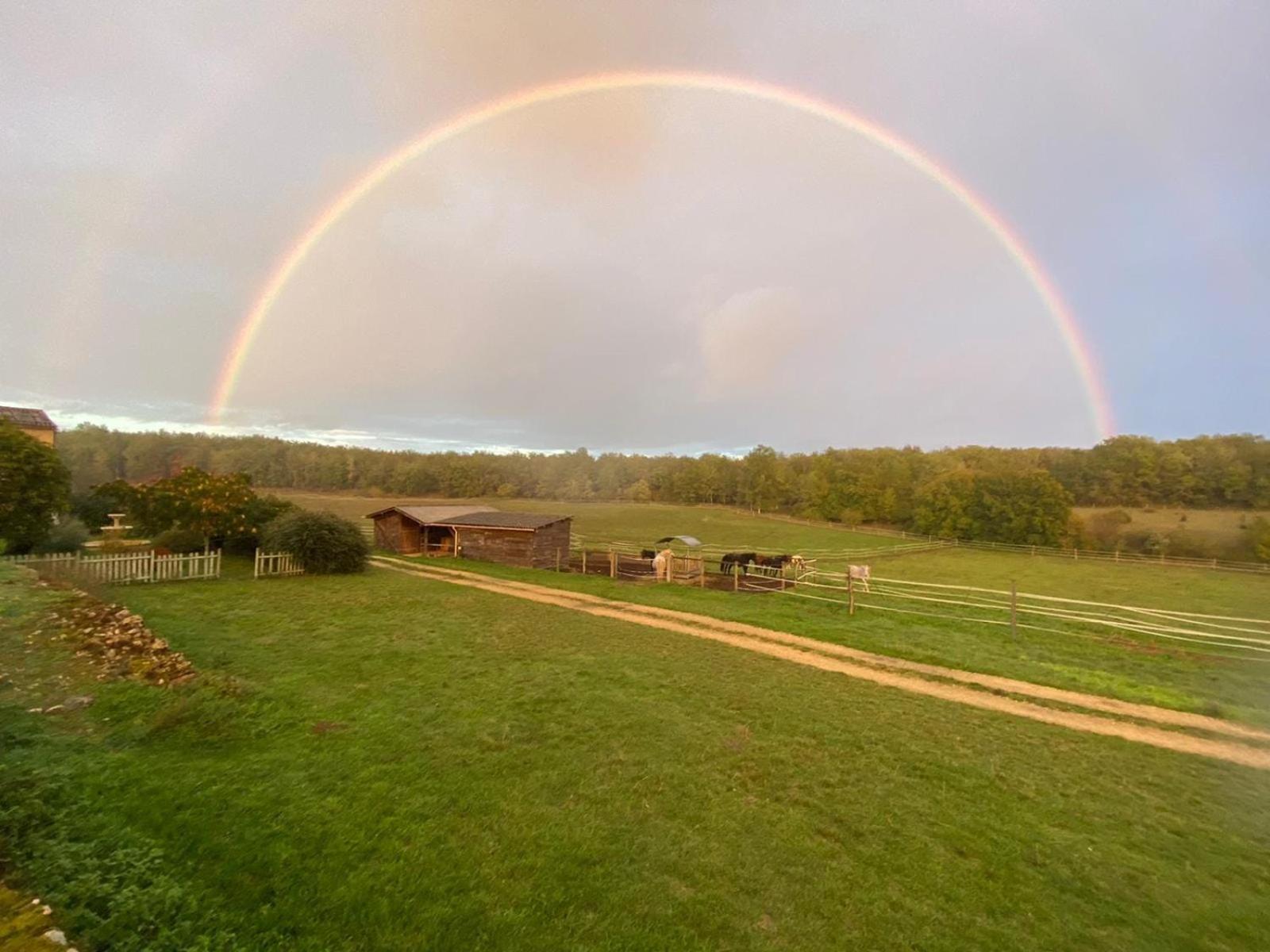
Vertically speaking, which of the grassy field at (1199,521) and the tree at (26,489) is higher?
the tree at (26,489)

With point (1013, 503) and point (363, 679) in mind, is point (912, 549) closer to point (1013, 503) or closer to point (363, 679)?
point (1013, 503)

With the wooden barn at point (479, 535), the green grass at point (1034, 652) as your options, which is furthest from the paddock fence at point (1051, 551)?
the green grass at point (1034, 652)

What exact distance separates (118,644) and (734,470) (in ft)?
320

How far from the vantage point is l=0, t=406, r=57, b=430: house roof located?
3262cm

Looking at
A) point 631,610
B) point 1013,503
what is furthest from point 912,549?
point 631,610

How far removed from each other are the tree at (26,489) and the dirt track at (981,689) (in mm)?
19423

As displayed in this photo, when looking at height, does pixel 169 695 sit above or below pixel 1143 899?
above

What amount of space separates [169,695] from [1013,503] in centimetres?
7880

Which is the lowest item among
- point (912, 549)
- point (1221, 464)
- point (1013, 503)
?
point (912, 549)

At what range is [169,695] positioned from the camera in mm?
7555

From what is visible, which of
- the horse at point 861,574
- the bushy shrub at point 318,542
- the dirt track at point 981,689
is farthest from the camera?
the horse at point 861,574

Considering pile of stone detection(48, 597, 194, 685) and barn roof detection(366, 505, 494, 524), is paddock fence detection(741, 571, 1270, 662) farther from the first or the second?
barn roof detection(366, 505, 494, 524)

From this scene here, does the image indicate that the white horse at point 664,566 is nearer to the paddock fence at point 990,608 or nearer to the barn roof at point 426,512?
the paddock fence at point 990,608

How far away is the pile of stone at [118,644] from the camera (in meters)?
8.40
